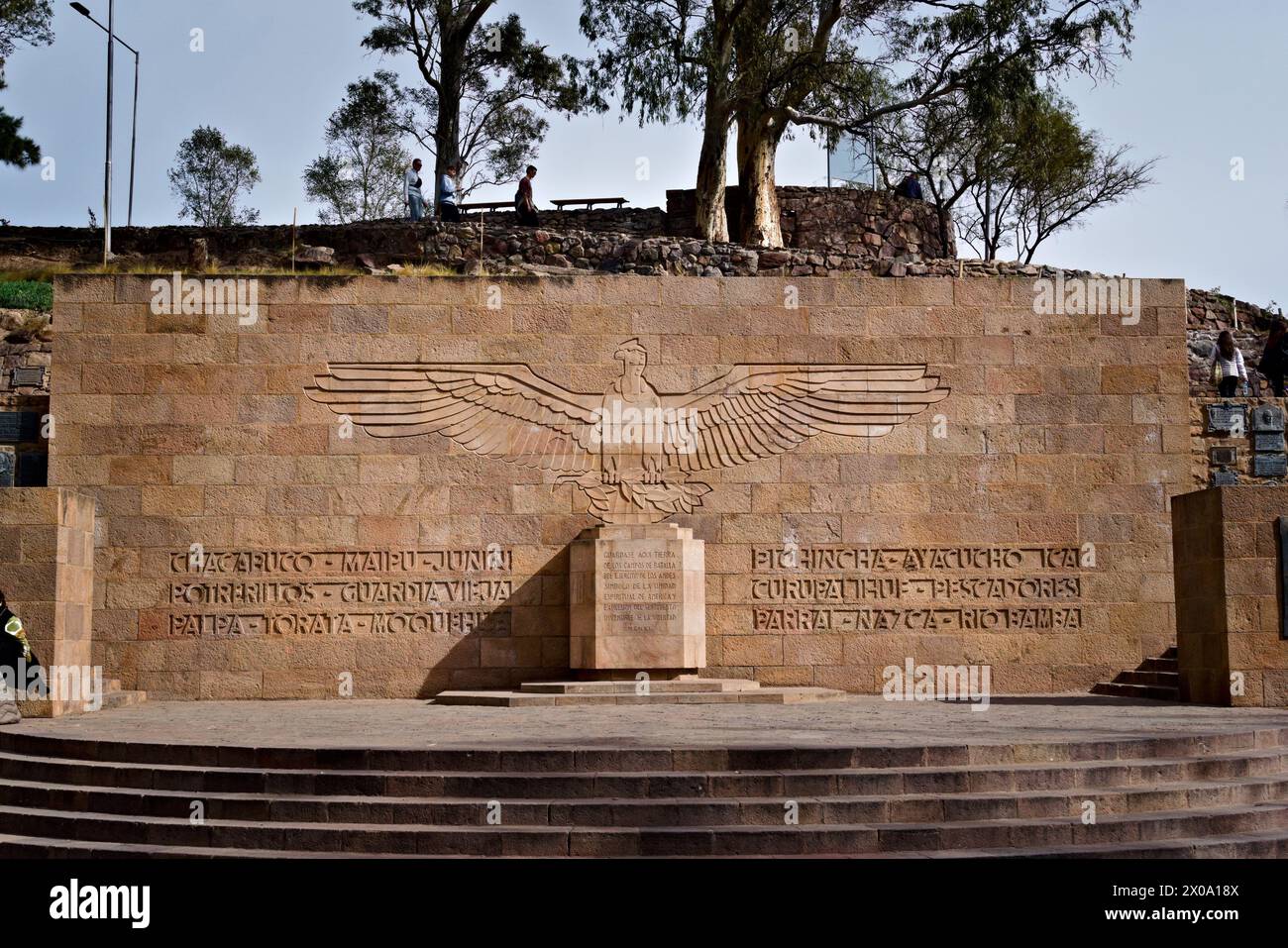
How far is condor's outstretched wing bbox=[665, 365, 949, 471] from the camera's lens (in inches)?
506

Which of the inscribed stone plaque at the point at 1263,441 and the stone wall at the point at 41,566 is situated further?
the inscribed stone plaque at the point at 1263,441

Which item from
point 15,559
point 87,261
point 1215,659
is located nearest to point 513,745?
point 15,559

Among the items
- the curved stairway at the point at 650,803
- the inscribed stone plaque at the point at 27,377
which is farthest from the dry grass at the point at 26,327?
the curved stairway at the point at 650,803

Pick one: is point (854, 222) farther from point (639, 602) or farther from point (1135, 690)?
point (639, 602)

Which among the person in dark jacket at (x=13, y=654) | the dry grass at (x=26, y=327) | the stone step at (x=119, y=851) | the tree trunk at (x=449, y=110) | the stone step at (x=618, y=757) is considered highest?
the tree trunk at (x=449, y=110)

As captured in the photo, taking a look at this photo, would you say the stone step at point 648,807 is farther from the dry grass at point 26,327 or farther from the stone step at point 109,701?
Result: the dry grass at point 26,327

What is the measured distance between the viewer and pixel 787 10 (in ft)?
72.5

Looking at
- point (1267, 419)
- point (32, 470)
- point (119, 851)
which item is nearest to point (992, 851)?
point (119, 851)

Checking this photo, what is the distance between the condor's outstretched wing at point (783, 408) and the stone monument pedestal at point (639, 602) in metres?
1.06

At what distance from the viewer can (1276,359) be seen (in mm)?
16281

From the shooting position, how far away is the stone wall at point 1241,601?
10773 mm

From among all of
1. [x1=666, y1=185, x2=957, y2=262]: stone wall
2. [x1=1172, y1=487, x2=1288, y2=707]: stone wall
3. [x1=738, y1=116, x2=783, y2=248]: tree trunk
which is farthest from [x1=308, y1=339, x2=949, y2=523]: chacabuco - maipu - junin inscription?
[x1=666, y1=185, x2=957, y2=262]: stone wall

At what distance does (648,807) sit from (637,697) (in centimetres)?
477

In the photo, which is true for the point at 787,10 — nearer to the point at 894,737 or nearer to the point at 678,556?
the point at 678,556
